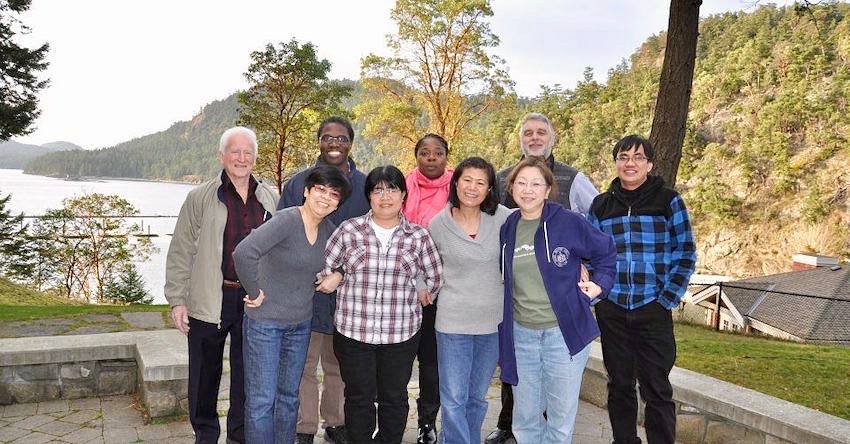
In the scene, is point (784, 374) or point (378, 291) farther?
point (784, 374)

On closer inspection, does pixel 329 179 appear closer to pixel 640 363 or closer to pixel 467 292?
pixel 467 292

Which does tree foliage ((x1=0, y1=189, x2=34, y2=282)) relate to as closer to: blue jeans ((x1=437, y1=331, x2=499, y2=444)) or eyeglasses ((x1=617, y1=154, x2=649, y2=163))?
blue jeans ((x1=437, y1=331, x2=499, y2=444))

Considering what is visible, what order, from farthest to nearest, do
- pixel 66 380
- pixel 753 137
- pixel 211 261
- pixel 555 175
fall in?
pixel 753 137
pixel 66 380
pixel 555 175
pixel 211 261

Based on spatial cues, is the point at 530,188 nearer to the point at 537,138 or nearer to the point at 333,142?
the point at 537,138

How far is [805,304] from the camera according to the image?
22.0 meters

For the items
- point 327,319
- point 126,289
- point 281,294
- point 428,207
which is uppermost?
point 428,207

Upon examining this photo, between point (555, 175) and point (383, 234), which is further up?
point (555, 175)

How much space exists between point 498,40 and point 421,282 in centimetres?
2728

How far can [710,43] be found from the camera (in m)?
69.1

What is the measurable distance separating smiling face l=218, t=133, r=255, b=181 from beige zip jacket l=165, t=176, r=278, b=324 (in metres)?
0.11

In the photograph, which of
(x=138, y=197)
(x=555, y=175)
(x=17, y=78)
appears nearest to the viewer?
(x=555, y=175)

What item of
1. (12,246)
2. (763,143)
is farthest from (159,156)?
(763,143)

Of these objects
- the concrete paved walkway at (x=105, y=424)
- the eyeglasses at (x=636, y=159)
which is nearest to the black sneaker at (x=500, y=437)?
the concrete paved walkway at (x=105, y=424)

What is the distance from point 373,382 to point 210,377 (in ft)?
3.34
